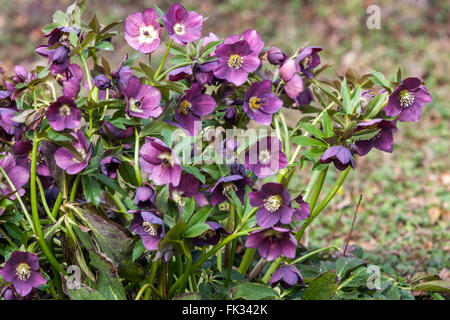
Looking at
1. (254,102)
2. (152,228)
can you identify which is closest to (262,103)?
(254,102)

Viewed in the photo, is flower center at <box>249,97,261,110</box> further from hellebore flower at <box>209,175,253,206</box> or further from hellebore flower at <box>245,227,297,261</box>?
hellebore flower at <box>245,227,297,261</box>

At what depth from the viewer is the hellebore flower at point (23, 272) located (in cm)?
93

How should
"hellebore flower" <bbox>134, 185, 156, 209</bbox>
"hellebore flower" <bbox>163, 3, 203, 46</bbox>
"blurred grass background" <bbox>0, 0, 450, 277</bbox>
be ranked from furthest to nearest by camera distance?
"blurred grass background" <bbox>0, 0, 450, 277</bbox> < "hellebore flower" <bbox>163, 3, 203, 46</bbox> < "hellebore flower" <bbox>134, 185, 156, 209</bbox>

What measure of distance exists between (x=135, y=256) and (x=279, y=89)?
18.7 inches

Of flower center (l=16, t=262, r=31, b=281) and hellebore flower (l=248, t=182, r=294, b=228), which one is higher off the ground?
hellebore flower (l=248, t=182, r=294, b=228)

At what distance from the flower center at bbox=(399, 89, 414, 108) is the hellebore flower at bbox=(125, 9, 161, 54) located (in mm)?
494

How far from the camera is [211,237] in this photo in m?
0.95

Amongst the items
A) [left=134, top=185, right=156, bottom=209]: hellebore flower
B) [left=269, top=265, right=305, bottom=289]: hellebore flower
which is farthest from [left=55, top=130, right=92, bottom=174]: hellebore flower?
[left=269, top=265, right=305, bottom=289]: hellebore flower

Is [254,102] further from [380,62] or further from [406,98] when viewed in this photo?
[380,62]

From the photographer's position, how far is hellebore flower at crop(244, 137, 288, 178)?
0.93 metres

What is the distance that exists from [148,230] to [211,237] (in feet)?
0.43
